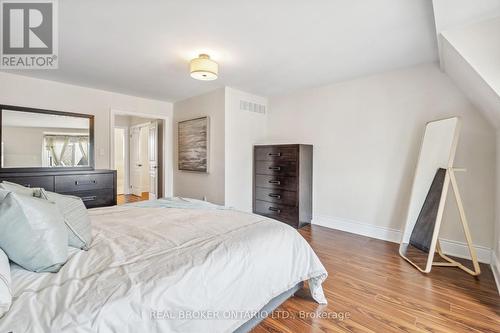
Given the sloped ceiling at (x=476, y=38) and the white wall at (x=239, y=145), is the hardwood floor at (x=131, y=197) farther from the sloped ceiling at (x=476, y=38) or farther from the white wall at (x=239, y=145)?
the sloped ceiling at (x=476, y=38)

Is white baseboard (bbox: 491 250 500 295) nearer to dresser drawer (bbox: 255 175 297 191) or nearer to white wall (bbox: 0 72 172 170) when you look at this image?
dresser drawer (bbox: 255 175 297 191)

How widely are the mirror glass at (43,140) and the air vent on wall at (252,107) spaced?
2499 millimetres

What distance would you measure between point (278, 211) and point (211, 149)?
151 centimetres

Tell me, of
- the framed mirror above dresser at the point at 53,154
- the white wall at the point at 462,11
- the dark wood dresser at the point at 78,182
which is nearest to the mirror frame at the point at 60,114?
the framed mirror above dresser at the point at 53,154

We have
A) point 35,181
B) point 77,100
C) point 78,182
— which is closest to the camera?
point 35,181

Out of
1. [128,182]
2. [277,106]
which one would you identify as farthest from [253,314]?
[128,182]

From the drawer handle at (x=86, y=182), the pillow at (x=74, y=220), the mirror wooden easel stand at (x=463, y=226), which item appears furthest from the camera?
the drawer handle at (x=86, y=182)

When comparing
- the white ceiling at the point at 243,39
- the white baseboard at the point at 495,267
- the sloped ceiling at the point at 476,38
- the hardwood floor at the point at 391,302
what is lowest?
the hardwood floor at the point at 391,302

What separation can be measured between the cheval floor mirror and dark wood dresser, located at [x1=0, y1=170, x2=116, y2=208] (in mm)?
3952

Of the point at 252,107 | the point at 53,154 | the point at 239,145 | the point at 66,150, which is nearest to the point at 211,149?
the point at 239,145

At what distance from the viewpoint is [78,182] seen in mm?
3354

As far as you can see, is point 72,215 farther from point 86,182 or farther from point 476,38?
point 476,38

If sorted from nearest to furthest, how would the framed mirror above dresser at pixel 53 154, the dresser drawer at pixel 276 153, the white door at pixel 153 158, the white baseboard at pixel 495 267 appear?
the white baseboard at pixel 495 267
the framed mirror above dresser at pixel 53 154
the dresser drawer at pixel 276 153
the white door at pixel 153 158

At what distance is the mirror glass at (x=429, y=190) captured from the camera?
2334 mm
